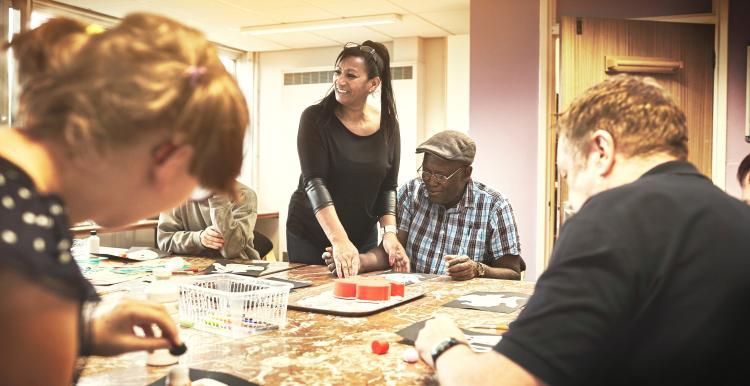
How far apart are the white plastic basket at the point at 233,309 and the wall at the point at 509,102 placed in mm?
3029

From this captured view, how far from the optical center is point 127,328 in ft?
3.30

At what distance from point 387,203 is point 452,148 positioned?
1.40 ft

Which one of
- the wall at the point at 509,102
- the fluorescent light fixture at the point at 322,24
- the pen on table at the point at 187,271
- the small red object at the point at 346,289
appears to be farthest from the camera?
the fluorescent light fixture at the point at 322,24

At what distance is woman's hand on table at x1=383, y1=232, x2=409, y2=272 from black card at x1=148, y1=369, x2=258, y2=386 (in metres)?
1.44

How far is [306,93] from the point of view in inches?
301

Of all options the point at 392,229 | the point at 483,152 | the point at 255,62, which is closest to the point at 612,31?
the point at 483,152

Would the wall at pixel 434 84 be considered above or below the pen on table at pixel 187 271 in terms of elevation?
above

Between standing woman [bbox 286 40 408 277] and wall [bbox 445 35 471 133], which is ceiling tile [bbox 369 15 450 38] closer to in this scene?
wall [bbox 445 35 471 133]

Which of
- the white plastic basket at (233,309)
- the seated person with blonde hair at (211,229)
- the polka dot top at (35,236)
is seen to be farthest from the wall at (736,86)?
the polka dot top at (35,236)

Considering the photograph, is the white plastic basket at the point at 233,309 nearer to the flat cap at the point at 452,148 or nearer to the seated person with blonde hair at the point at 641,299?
the seated person with blonde hair at the point at 641,299

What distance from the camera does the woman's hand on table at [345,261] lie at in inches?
92.9

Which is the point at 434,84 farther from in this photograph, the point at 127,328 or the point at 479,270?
the point at 127,328

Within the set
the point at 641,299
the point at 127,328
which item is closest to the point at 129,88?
the point at 127,328

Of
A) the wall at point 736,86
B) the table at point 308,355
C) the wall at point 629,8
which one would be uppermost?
the wall at point 629,8
